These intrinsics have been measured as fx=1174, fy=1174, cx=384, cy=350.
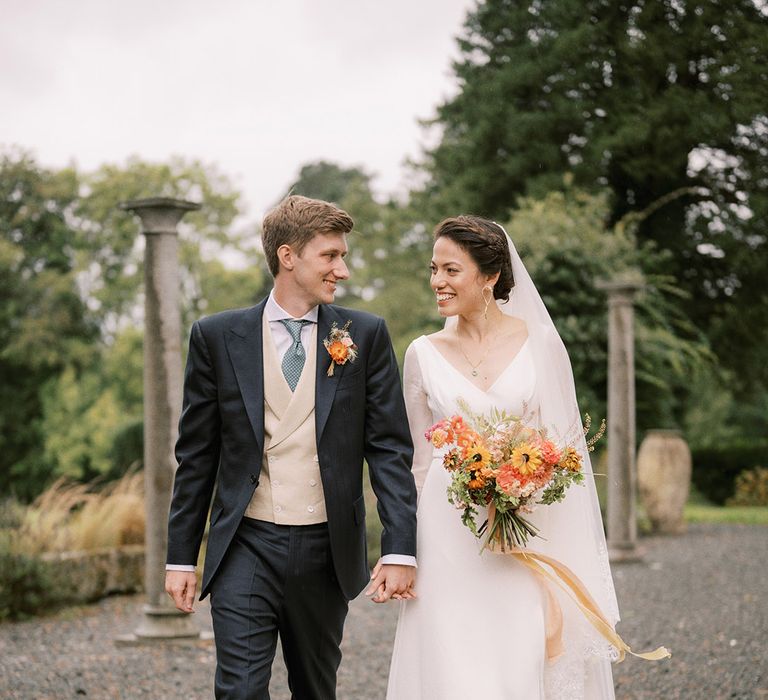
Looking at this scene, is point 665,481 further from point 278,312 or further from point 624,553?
point 278,312

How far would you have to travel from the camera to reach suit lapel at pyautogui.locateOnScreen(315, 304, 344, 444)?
3922 mm

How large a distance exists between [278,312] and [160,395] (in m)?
4.21

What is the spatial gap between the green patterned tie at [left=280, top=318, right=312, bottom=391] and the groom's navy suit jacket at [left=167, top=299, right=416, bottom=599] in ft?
0.24

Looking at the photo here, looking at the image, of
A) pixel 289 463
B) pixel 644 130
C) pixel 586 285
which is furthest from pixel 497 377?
pixel 644 130

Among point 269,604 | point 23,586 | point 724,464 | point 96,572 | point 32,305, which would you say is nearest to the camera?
point 269,604

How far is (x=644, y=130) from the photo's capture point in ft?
75.8

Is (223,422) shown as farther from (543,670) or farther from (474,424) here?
(543,670)

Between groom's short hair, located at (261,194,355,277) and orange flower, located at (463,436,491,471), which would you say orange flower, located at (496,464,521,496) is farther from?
groom's short hair, located at (261,194,355,277)

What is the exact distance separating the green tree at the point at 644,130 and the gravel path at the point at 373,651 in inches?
524

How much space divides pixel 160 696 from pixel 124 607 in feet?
13.8

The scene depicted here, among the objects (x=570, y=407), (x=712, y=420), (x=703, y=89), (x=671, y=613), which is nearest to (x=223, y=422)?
(x=570, y=407)

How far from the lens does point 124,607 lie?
34.1 feet

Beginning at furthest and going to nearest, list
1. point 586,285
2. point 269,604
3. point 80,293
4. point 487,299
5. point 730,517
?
point 80,293 < point 730,517 < point 586,285 < point 487,299 < point 269,604

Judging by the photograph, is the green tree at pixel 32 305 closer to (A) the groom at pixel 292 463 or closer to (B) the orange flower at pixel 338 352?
(A) the groom at pixel 292 463
